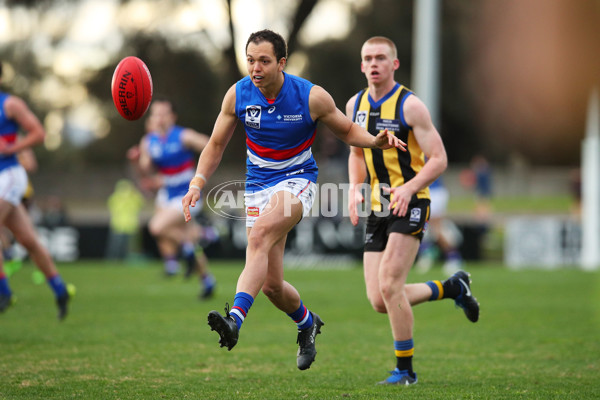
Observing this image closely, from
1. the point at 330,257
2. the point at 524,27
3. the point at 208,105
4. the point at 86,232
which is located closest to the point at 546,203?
the point at 524,27

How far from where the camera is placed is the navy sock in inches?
205

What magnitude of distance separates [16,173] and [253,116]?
4.06 m

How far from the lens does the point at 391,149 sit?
6.29 metres

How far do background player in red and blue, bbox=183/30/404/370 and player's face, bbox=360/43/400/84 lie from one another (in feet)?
2.10

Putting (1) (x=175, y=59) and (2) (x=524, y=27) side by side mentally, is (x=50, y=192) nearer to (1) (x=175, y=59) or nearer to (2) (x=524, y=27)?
(1) (x=175, y=59)

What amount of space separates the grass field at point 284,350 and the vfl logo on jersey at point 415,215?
4.00 ft

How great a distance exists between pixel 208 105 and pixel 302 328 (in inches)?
1213

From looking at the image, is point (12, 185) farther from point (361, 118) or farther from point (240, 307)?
point (240, 307)

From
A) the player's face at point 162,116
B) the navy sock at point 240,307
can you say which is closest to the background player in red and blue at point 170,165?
the player's face at point 162,116

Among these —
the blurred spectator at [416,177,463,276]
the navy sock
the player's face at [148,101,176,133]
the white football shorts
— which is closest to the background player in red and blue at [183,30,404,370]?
the navy sock

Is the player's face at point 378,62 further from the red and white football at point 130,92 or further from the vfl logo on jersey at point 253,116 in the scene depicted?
the red and white football at point 130,92

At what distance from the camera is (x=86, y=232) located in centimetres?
2127

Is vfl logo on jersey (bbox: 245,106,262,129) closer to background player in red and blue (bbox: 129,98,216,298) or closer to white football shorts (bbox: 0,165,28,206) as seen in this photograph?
white football shorts (bbox: 0,165,28,206)

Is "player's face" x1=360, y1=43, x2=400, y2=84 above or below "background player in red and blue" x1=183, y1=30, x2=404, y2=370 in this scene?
above
